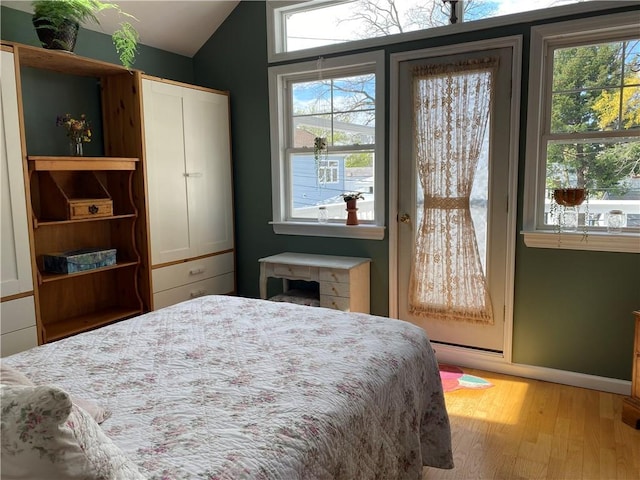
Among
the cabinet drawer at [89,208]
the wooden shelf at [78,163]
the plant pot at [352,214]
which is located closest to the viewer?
the wooden shelf at [78,163]

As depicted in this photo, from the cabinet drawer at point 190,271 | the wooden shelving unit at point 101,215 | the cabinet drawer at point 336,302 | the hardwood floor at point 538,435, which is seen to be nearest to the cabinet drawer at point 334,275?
the cabinet drawer at point 336,302

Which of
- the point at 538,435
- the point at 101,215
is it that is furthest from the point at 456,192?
the point at 101,215

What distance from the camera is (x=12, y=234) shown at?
2.53m

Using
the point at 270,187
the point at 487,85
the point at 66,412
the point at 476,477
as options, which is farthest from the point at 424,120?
the point at 66,412

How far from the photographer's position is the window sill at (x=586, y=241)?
271 centimetres

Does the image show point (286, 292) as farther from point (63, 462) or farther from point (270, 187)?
point (63, 462)

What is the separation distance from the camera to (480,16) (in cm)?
304

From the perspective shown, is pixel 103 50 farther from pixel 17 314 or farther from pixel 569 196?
pixel 569 196

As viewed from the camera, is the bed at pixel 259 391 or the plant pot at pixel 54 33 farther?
the plant pot at pixel 54 33

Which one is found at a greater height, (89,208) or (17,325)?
(89,208)

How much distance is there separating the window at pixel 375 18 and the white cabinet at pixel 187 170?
74 centimetres

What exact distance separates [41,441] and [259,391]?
67 cm

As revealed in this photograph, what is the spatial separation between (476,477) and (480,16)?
2.66 metres

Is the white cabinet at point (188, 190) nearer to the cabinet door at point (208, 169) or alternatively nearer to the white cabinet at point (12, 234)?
the cabinet door at point (208, 169)
